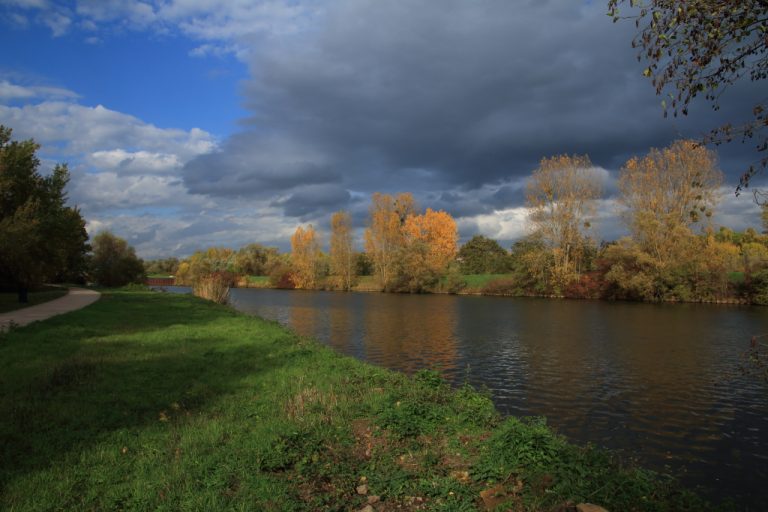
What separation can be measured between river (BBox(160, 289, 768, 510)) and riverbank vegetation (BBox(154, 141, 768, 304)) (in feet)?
29.4

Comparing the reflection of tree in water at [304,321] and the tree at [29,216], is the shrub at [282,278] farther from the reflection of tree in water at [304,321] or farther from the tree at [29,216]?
the tree at [29,216]

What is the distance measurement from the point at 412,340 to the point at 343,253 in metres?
56.5

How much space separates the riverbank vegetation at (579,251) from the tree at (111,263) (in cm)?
774

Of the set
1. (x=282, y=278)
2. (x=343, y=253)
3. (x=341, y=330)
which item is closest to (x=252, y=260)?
(x=282, y=278)

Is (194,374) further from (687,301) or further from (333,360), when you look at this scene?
(687,301)

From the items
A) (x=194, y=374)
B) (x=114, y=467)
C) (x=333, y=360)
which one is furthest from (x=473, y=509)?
(x=333, y=360)

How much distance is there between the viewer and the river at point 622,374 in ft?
30.3

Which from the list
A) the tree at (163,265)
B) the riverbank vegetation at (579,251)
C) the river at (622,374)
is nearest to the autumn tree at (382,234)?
the riverbank vegetation at (579,251)

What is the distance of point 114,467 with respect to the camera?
5.75 metres

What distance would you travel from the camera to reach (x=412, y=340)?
22875mm

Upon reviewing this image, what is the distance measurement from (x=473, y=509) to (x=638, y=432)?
7.25 m

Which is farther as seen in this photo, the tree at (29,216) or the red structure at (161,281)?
the red structure at (161,281)

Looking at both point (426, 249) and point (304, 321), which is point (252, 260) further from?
point (304, 321)

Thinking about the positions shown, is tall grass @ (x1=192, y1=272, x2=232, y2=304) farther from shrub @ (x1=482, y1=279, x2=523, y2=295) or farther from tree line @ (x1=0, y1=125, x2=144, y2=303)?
shrub @ (x1=482, y1=279, x2=523, y2=295)
